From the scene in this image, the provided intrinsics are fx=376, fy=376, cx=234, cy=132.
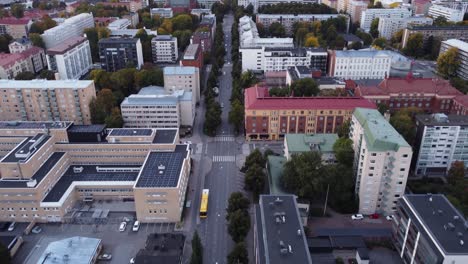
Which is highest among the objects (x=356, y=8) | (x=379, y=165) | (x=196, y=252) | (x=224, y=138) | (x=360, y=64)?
(x=356, y=8)

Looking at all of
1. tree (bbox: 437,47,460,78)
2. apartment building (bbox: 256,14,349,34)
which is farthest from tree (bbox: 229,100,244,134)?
apartment building (bbox: 256,14,349,34)

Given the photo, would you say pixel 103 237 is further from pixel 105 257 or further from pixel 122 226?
pixel 105 257

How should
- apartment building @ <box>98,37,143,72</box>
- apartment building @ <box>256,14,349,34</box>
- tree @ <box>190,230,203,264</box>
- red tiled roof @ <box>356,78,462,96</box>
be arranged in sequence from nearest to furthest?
tree @ <box>190,230,203,264</box> < red tiled roof @ <box>356,78,462,96</box> < apartment building @ <box>98,37,143,72</box> < apartment building @ <box>256,14,349,34</box>

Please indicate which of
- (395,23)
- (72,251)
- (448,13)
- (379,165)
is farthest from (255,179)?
(448,13)

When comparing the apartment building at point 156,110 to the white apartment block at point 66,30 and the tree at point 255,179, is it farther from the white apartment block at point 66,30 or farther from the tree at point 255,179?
the white apartment block at point 66,30

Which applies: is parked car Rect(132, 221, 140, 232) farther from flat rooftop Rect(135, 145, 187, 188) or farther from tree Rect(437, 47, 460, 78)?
tree Rect(437, 47, 460, 78)

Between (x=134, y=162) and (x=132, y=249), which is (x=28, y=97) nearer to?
(x=134, y=162)
